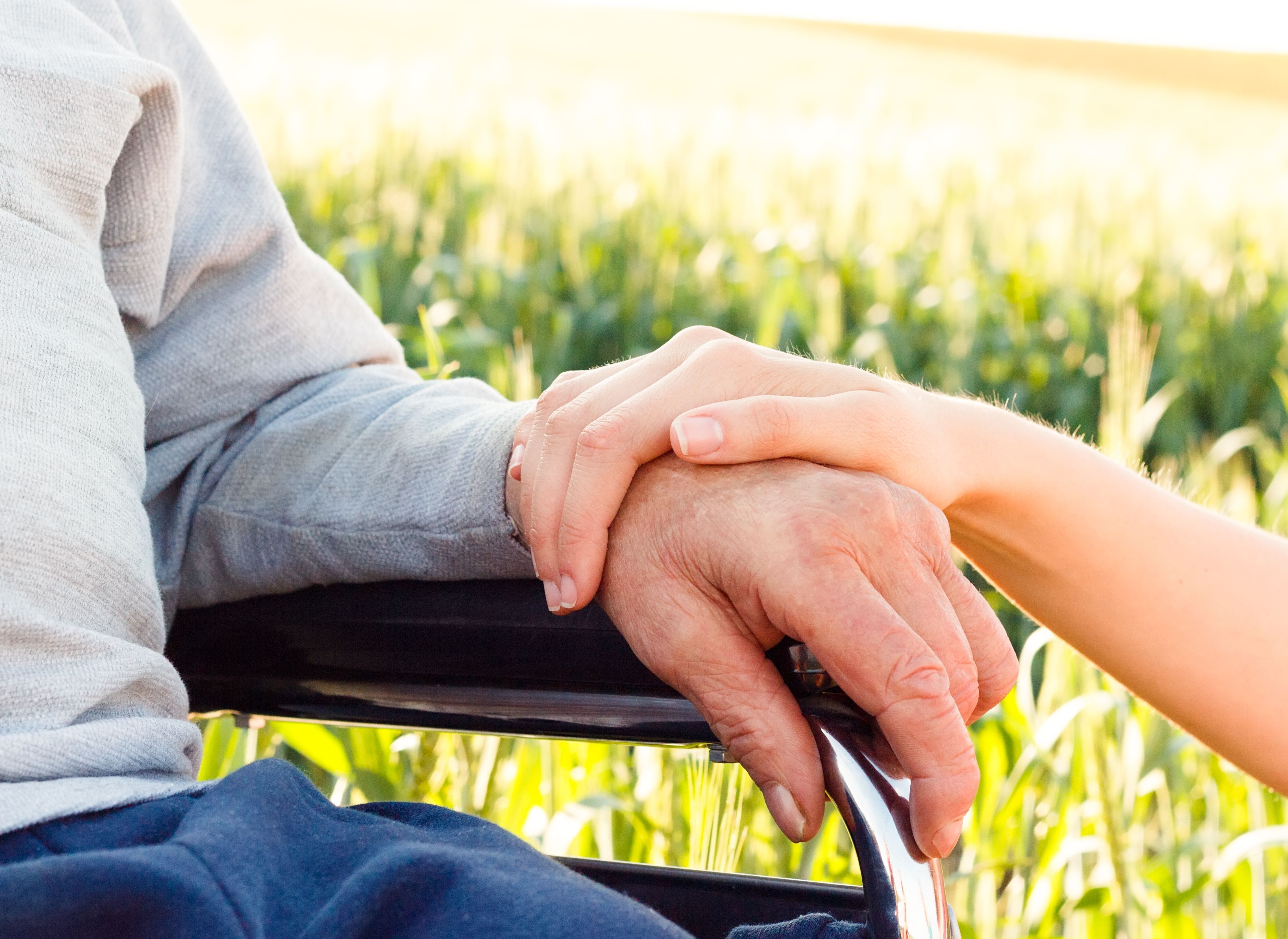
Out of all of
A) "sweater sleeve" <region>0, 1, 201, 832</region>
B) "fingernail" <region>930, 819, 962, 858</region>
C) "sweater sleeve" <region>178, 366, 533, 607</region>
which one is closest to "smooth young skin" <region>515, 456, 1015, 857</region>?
"fingernail" <region>930, 819, 962, 858</region>

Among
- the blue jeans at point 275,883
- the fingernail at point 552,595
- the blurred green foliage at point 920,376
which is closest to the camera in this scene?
the blue jeans at point 275,883

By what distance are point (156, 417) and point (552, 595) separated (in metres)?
0.35

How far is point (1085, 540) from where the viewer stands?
2.27ft

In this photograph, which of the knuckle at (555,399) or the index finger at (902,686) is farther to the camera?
the knuckle at (555,399)

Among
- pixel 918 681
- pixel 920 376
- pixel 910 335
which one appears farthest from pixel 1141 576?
pixel 910 335

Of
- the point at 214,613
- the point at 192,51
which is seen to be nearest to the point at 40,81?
the point at 192,51

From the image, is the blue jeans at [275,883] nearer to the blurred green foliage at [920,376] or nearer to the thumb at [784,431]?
the thumb at [784,431]

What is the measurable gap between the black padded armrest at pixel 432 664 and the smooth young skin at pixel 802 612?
0.03 meters

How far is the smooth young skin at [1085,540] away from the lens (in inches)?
24.2

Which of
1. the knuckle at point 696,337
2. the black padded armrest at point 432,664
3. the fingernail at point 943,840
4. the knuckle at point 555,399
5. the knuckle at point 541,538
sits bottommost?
the black padded armrest at point 432,664

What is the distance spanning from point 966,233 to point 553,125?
5.10 feet

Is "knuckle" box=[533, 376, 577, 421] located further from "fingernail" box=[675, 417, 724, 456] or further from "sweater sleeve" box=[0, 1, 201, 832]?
"sweater sleeve" box=[0, 1, 201, 832]

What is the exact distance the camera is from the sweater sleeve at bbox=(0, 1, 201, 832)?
546 millimetres

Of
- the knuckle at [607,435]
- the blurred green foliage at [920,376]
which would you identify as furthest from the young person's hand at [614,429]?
the blurred green foliage at [920,376]
